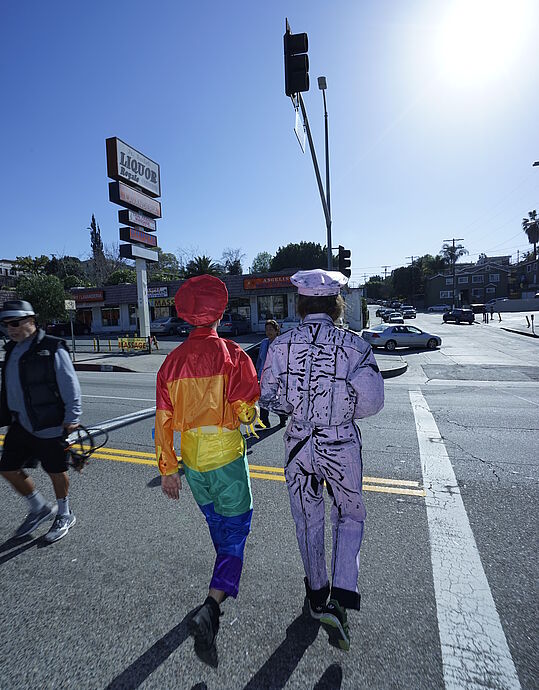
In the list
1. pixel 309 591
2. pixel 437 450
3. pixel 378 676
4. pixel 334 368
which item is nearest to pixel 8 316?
pixel 334 368

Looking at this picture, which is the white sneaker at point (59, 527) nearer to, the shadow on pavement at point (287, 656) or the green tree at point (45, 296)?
the shadow on pavement at point (287, 656)

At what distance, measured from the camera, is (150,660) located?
6.37 ft


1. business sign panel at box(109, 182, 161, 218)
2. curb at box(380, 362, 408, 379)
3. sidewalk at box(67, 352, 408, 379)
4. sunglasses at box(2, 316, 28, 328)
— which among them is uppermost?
business sign panel at box(109, 182, 161, 218)

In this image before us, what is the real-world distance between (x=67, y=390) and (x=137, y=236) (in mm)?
21207

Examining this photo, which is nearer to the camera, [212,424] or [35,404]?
[212,424]

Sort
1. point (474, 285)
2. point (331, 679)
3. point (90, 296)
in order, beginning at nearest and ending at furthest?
point (331, 679) < point (90, 296) < point (474, 285)

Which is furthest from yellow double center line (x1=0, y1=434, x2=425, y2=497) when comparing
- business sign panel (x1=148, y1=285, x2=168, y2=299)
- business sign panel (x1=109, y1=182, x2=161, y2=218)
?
business sign panel (x1=148, y1=285, x2=168, y2=299)

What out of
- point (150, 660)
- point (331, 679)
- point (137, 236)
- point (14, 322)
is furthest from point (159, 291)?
point (331, 679)

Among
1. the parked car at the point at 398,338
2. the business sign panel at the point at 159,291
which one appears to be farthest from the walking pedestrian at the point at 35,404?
the business sign panel at the point at 159,291

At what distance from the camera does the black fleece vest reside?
9.72 feet

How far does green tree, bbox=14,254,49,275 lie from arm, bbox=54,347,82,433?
58.4 metres

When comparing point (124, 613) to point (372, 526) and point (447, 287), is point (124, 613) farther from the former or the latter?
point (447, 287)

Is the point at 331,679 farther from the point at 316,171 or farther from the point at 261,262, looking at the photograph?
the point at 261,262

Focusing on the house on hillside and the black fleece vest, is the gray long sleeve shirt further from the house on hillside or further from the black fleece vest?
the house on hillside
